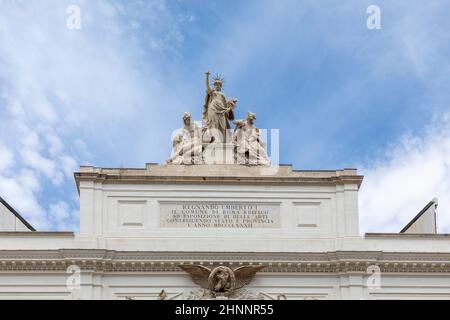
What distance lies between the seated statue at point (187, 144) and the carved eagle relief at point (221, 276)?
14.8 ft

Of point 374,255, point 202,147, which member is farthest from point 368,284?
point 202,147

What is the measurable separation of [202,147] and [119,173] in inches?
137

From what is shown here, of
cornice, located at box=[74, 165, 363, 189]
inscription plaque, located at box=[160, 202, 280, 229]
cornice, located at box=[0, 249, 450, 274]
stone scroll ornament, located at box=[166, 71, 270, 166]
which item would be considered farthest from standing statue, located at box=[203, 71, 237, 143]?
cornice, located at box=[0, 249, 450, 274]

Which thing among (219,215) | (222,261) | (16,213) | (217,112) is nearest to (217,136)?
(217,112)

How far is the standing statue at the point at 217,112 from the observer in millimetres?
44688

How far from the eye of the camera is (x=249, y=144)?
1745 inches

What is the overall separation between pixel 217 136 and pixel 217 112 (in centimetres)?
107

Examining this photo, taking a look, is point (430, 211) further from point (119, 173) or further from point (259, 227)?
point (119, 173)

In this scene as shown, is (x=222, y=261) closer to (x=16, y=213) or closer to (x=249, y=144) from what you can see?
(x=249, y=144)

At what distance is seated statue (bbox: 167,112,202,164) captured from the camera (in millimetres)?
44000

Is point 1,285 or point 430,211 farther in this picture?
point 430,211
